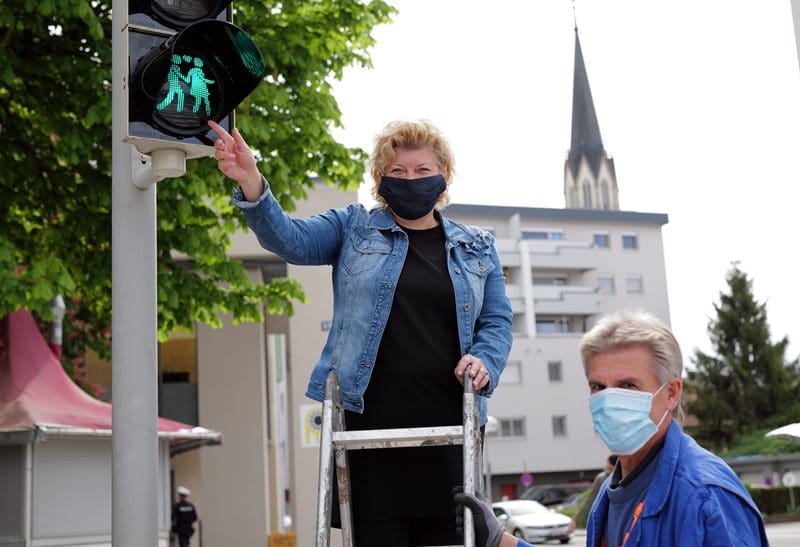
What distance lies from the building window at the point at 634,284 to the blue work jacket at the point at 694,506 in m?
74.3

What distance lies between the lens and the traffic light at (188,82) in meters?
3.89

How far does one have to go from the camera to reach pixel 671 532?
108 inches

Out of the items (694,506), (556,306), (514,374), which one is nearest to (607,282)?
(556,306)

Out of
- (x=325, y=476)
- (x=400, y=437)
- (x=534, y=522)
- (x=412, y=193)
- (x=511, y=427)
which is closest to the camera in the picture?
(x=325, y=476)

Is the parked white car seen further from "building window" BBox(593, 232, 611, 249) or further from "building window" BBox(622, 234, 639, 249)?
"building window" BBox(622, 234, 639, 249)

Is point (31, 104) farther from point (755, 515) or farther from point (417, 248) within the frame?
point (755, 515)

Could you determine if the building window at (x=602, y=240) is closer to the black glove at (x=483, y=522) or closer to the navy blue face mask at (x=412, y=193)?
the navy blue face mask at (x=412, y=193)

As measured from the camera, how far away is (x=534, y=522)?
3291 cm

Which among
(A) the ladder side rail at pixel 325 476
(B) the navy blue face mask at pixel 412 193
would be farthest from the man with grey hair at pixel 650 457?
(B) the navy blue face mask at pixel 412 193

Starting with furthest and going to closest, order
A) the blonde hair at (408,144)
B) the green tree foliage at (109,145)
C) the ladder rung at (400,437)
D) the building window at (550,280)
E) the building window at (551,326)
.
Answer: the building window at (550,280)
the building window at (551,326)
the green tree foliage at (109,145)
the blonde hair at (408,144)
the ladder rung at (400,437)

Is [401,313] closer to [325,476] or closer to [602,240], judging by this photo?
[325,476]

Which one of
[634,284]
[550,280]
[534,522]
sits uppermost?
[550,280]

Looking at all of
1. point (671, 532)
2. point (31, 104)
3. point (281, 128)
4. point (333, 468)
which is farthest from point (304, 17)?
point (671, 532)

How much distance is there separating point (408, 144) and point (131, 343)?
1434 millimetres
